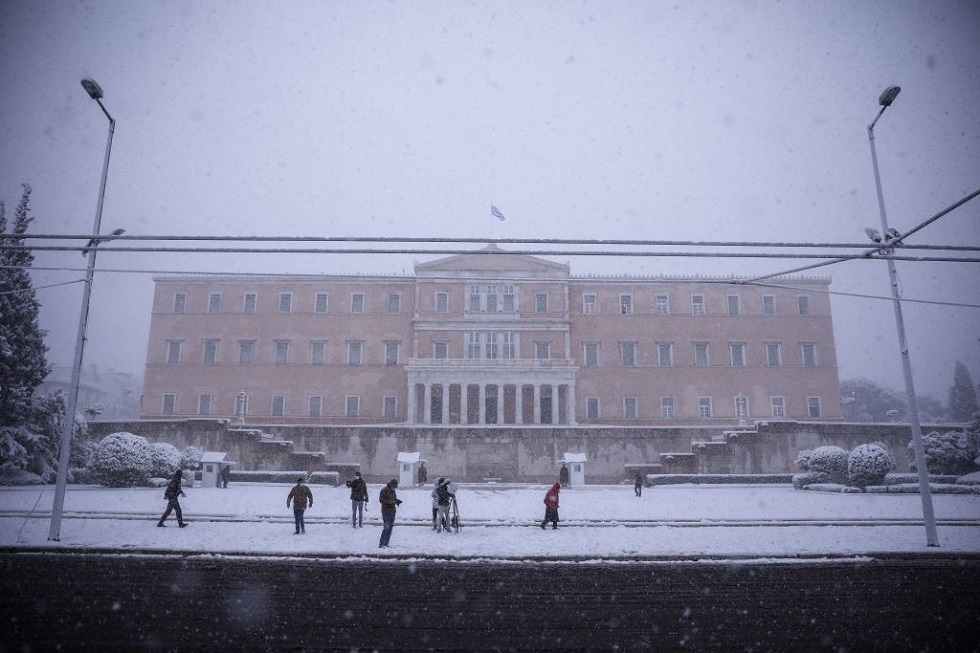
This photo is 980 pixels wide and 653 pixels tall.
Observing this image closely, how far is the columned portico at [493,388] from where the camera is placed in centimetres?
3831

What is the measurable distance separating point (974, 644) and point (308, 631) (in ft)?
22.8

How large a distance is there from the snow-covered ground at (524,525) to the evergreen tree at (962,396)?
68.8 m

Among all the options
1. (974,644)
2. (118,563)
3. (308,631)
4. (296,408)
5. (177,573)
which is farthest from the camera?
(296,408)

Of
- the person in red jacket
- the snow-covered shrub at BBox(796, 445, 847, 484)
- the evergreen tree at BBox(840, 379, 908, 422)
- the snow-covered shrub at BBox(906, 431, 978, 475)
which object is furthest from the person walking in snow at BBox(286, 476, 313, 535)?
the evergreen tree at BBox(840, 379, 908, 422)

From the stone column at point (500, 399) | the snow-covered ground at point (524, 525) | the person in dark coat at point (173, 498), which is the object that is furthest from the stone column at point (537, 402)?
the person in dark coat at point (173, 498)

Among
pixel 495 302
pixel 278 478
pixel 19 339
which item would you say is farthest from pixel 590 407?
pixel 19 339

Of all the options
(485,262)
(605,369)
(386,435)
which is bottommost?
(386,435)

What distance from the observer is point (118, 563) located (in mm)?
9812

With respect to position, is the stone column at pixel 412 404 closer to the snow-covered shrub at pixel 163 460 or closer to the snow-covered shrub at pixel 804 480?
the snow-covered shrub at pixel 163 460

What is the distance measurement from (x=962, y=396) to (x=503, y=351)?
230ft

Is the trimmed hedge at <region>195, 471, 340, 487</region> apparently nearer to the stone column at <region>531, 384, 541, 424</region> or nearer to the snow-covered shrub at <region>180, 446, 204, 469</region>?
the snow-covered shrub at <region>180, 446, 204, 469</region>

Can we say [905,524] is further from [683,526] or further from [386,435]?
[386,435]

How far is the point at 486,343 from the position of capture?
41469 millimetres

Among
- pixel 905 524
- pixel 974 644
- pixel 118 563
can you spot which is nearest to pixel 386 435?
pixel 118 563
